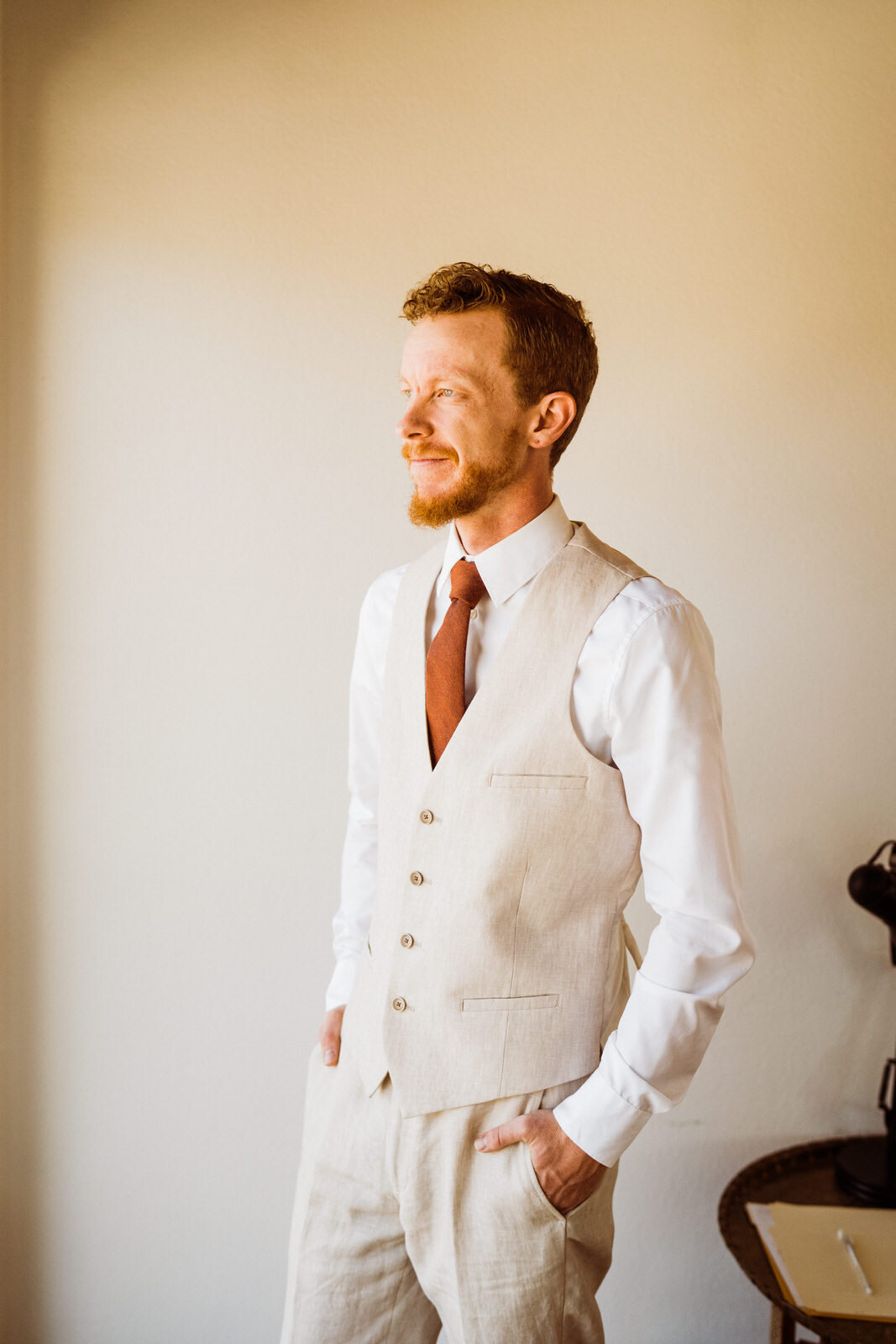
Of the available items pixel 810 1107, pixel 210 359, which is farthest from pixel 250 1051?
pixel 210 359

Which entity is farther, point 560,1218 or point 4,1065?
point 4,1065

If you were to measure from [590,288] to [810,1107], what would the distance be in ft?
5.14

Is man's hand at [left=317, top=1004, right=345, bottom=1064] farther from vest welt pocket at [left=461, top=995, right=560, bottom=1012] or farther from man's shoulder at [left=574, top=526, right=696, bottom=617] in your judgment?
man's shoulder at [left=574, top=526, right=696, bottom=617]

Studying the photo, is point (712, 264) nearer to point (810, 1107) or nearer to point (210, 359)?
point (210, 359)

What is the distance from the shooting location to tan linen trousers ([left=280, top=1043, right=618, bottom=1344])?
45.5 inches

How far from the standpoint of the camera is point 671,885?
1123 mm

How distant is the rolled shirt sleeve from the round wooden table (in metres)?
0.51

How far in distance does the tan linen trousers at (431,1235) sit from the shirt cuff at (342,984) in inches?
4.2

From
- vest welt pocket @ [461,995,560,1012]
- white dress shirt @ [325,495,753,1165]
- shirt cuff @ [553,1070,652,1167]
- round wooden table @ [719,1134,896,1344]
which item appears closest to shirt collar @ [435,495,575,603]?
white dress shirt @ [325,495,753,1165]

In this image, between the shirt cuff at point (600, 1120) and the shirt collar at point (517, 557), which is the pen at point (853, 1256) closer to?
the shirt cuff at point (600, 1120)

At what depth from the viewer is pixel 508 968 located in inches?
45.7

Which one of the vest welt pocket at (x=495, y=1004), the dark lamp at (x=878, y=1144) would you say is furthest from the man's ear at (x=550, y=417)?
the dark lamp at (x=878, y=1144)

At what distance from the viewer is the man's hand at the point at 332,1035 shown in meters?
1.37

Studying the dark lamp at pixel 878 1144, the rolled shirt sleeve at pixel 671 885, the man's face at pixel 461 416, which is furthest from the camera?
the dark lamp at pixel 878 1144
